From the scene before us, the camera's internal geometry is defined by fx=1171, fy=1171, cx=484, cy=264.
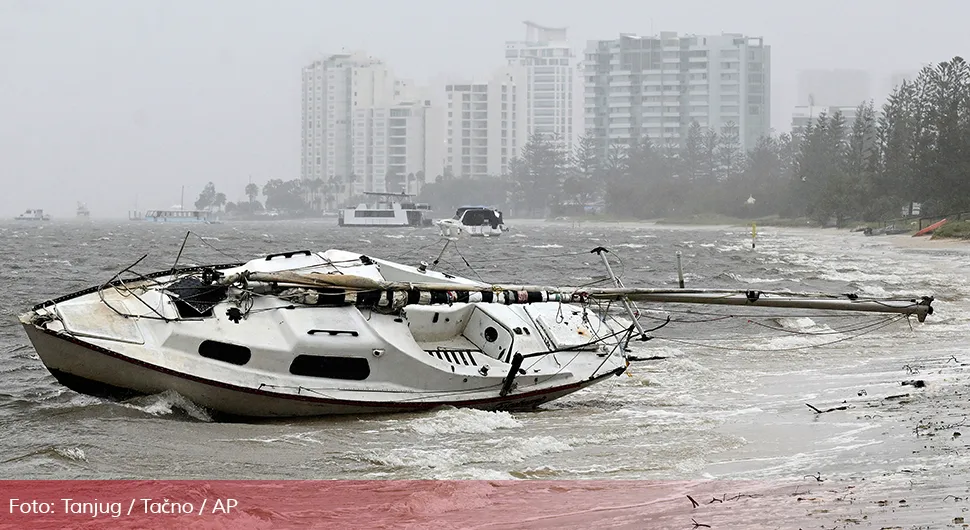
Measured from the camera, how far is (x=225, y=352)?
17344 millimetres

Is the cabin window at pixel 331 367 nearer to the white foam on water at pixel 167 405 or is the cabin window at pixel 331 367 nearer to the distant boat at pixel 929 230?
the white foam on water at pixel 167 405

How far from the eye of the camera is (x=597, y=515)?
11.9 meters

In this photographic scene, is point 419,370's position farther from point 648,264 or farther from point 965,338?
point 648,264

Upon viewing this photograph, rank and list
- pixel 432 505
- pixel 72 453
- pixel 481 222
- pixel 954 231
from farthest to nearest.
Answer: pixel 481 222
pixel 954 231
pixel 72 453
pixel 432 505

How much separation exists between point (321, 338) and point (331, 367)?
1.67 ft

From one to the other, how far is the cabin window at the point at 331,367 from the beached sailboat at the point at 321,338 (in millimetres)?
21

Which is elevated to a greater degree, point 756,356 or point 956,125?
point 956,125

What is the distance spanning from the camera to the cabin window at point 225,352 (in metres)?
17.3

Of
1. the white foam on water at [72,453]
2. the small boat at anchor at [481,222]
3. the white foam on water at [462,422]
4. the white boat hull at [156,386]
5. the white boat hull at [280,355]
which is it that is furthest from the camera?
the small boat at anchor at [481,222]

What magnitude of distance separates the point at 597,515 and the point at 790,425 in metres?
5.88

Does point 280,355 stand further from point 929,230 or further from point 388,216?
point 388,216

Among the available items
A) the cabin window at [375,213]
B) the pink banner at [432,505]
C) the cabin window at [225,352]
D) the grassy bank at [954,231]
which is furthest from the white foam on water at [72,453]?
the cabin window at [375,213]

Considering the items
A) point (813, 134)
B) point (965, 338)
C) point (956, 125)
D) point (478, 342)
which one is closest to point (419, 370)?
point (478, 342)

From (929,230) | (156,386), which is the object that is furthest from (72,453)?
(929,230)
